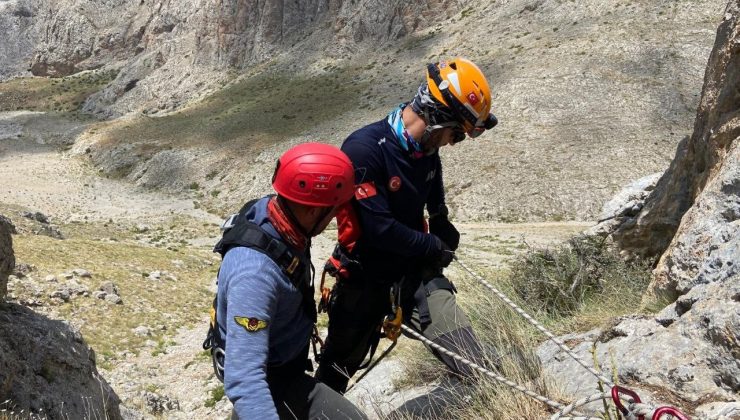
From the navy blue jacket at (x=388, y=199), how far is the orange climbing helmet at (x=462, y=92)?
0.39 m

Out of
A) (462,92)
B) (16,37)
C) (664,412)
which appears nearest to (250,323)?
(664,412)

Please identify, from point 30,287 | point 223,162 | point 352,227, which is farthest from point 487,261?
point 223,162

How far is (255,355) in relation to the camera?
2500mm

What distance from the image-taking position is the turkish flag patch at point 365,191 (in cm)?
362

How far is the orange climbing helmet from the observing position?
371cm

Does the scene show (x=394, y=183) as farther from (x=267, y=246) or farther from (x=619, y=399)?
(x=619, y=399)

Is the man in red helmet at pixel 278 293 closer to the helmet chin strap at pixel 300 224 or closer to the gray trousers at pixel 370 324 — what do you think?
the helmet chin strap at pixel 300 224

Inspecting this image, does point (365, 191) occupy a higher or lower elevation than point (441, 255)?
higher

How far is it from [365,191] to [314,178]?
35.7 inches

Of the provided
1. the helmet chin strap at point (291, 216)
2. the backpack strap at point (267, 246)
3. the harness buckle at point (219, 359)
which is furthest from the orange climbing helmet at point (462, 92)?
the harness buckle at point (219, 359)

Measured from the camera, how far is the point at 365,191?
3633mm

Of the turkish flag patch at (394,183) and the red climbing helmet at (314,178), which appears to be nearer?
the red climbing helmet at (314,178)

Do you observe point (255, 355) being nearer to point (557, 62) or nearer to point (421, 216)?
point (421, 216)

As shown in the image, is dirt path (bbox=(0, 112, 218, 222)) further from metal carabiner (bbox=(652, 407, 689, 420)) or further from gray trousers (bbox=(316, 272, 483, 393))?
metal carabiner (bbox=(652, 407, 689, 420))
